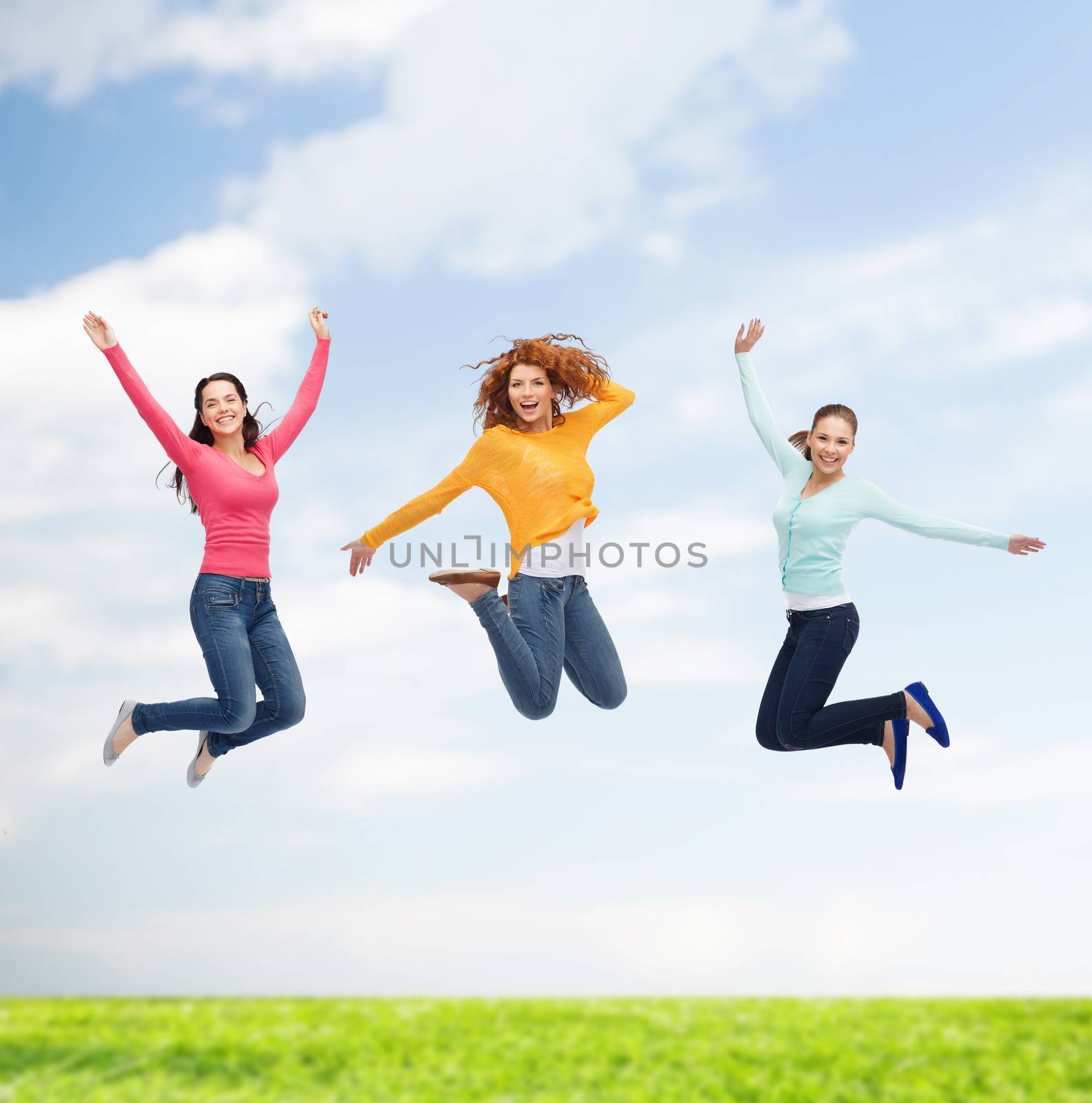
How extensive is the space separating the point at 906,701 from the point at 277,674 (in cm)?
396

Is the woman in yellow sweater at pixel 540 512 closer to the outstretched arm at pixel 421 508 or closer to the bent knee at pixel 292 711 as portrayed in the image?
the outstretched arm at pixel 421 508

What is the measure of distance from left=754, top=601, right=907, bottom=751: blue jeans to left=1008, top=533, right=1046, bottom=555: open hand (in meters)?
1.04

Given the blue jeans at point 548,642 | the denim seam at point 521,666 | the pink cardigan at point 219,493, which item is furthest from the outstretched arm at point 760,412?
the pink cardigan at point 219,493

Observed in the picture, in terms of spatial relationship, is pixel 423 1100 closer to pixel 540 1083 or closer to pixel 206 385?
pixel 540 1083

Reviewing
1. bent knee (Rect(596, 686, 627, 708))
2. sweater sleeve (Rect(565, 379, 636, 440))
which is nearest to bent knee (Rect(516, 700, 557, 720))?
bent knee (Rect(596, 686, 627, 708))

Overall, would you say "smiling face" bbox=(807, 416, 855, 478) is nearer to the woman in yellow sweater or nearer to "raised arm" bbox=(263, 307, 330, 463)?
the woman in yellow sweater

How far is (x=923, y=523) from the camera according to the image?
706 cm

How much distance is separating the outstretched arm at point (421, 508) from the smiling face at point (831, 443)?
2.15m

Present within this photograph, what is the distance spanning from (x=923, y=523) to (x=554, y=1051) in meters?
3.82

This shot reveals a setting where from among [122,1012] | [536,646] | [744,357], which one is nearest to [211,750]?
[122,1012]

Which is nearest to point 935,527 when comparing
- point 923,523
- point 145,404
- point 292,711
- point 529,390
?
point 923,523

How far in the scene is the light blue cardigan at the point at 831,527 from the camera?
23.0 ft

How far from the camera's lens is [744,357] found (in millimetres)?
Answer: 7473

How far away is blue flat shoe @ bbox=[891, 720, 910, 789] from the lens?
7.16m
